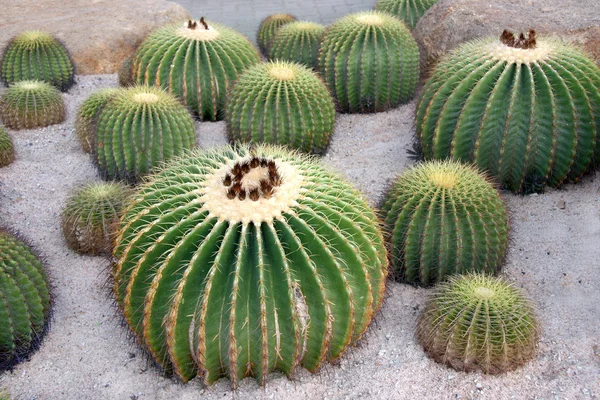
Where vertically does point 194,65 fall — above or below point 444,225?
below

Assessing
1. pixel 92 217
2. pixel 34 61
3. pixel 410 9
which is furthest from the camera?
pixel 410 9

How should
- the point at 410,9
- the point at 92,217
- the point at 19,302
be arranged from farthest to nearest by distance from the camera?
1. the point at 410,9
2. the point at 92,217
3. the point at 19,302

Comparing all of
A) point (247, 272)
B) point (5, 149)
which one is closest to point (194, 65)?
point (5, 149)

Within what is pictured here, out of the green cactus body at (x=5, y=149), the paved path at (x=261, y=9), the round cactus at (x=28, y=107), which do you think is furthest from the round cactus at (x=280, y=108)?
the paved path at (x=261, y=9)

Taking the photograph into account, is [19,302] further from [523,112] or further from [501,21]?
[501,21]

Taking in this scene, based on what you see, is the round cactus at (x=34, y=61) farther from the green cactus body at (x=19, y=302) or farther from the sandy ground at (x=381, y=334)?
the green cactus body at (x=19, y=302)

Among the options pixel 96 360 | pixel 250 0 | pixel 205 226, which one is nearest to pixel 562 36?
pixel 205 226

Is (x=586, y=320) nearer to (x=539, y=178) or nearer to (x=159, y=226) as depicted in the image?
(x=539, y=178)
